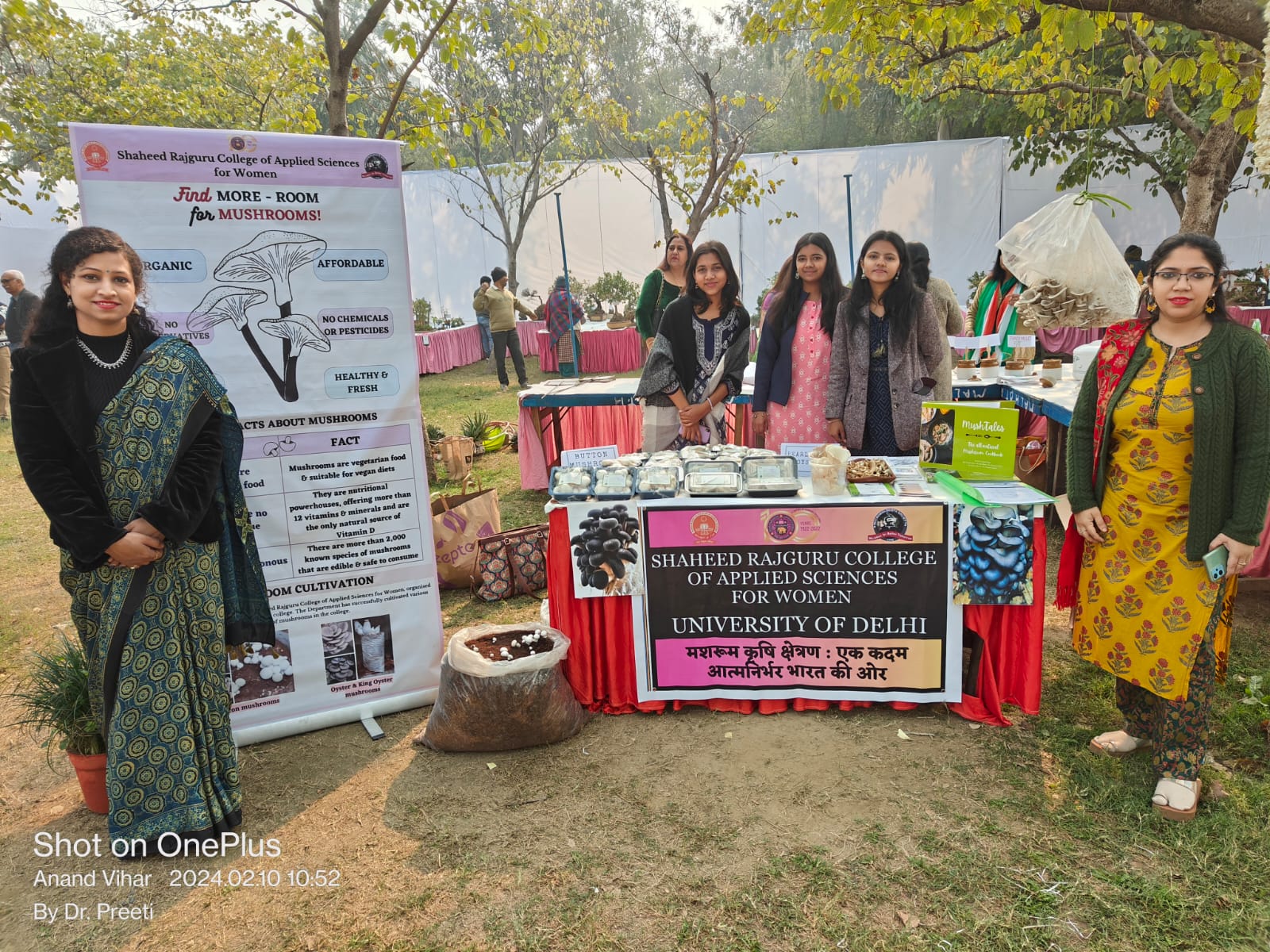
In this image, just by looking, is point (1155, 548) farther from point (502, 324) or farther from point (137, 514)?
point (502, 324)

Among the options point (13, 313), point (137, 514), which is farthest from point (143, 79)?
point (137, 514)

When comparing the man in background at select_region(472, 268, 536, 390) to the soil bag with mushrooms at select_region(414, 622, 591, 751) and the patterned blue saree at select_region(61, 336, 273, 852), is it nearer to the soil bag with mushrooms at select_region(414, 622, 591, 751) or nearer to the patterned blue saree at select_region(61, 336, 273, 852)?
the soil bag with mushrooms at select_region(414, 622, 591, 751)

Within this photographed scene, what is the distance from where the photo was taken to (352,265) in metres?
2.92

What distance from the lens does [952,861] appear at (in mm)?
2211

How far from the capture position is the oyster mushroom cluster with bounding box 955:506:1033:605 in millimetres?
2697

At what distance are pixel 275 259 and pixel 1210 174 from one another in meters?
5.98

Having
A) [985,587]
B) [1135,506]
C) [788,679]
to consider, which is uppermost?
[1135,506]

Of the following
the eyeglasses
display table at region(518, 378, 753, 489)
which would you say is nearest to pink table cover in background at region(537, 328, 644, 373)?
display table at region(518, 378, 753, 489)

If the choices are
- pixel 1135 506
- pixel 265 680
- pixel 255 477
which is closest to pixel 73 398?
pixel 255 477

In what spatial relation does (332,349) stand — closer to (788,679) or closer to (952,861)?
(788,679)

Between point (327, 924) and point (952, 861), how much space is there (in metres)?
1.74

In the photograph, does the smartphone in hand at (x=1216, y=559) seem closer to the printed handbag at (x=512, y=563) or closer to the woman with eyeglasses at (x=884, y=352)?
the woman with eyeglasses at (x=884, y=352)

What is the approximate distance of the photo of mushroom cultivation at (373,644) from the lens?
123 inches

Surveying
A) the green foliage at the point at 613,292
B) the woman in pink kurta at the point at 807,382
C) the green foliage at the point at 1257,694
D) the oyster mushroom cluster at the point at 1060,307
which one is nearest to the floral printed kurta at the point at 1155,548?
the green foliage at the point at 1257,694
